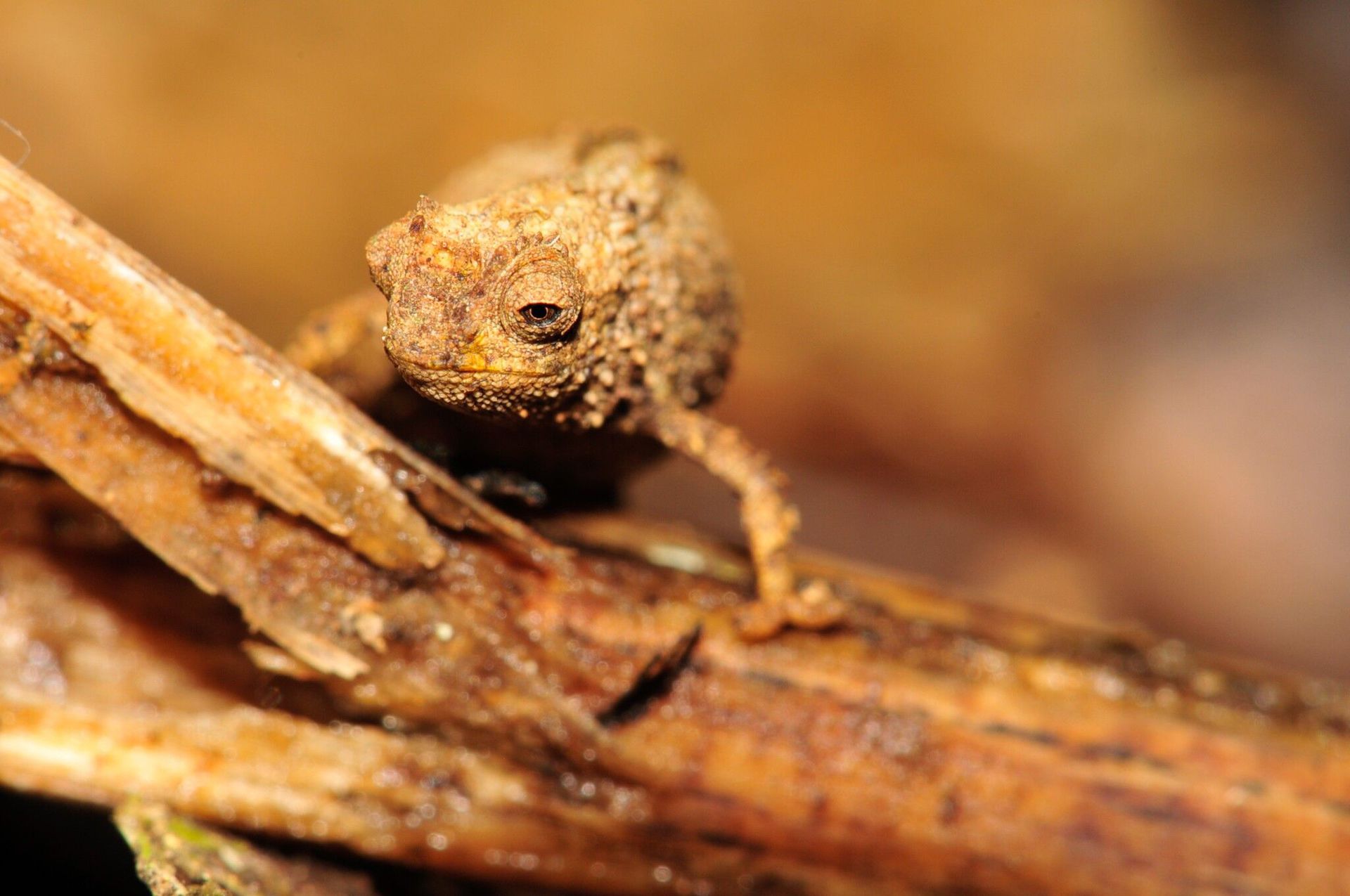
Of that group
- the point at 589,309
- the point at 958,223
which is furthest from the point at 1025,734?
the point at 958,223

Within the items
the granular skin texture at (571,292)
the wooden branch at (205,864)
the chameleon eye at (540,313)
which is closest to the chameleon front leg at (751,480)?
the granular skin texture at (571,292)

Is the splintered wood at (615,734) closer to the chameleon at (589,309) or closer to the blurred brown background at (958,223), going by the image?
the chameleon at (589,309)

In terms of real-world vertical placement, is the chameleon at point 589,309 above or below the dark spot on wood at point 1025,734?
above

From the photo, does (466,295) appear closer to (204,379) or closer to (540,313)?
(540,313)

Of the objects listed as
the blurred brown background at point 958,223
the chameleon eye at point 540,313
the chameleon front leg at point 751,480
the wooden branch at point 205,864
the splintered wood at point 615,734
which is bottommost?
the wooden branch at point 205,864

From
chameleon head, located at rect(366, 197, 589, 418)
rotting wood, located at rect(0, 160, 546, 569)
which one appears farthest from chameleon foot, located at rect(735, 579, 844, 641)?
chameleon head, located at rect(366, 197, 589, 418)

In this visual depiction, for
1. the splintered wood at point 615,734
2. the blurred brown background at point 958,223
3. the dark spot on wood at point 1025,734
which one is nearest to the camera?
the splintered wood at point 615,734

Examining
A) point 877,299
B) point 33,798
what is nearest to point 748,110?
point 877,299

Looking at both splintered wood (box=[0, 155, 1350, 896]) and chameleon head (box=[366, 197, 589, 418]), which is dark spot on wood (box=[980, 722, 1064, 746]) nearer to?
splintered wood (box=[0, 155, 1350, 896])
